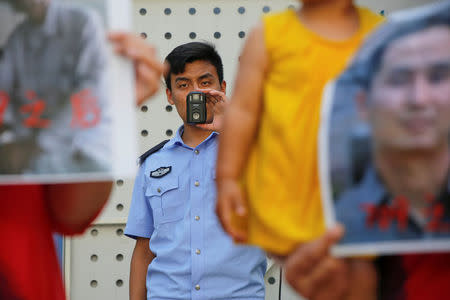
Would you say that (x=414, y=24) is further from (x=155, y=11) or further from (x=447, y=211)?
(x=155, y=11)

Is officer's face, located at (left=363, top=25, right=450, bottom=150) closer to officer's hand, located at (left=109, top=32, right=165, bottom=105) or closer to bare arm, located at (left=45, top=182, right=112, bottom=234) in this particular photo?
officer's hand, located at (left=109, top=32, right=165, bottom=105)

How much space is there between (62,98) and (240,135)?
0.23m

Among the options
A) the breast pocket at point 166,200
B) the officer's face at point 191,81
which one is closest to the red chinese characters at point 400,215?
the breast pocket at point 166,200

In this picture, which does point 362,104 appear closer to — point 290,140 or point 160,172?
point 290,140

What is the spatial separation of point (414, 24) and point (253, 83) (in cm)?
21

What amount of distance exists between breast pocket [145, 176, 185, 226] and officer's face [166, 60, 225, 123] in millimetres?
209

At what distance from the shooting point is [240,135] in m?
0.73

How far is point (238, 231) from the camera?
74 centimetres

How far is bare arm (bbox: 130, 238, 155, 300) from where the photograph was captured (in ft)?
5.45

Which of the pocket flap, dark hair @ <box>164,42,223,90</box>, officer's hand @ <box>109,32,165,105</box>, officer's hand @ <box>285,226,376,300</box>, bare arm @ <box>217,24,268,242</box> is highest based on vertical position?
dark hair @ <box>164,42,223,90</box>

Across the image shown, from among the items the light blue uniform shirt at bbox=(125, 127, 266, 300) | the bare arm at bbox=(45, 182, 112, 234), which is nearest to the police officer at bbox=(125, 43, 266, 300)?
the light blue uniform shirt at bbox=(125, 127, 266, 300)

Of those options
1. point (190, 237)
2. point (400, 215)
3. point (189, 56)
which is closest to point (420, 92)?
point (400, 215)

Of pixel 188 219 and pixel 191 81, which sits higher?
pixel 191 81

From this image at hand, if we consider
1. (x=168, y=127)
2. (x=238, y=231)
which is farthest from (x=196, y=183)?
(x=238, y=231)
